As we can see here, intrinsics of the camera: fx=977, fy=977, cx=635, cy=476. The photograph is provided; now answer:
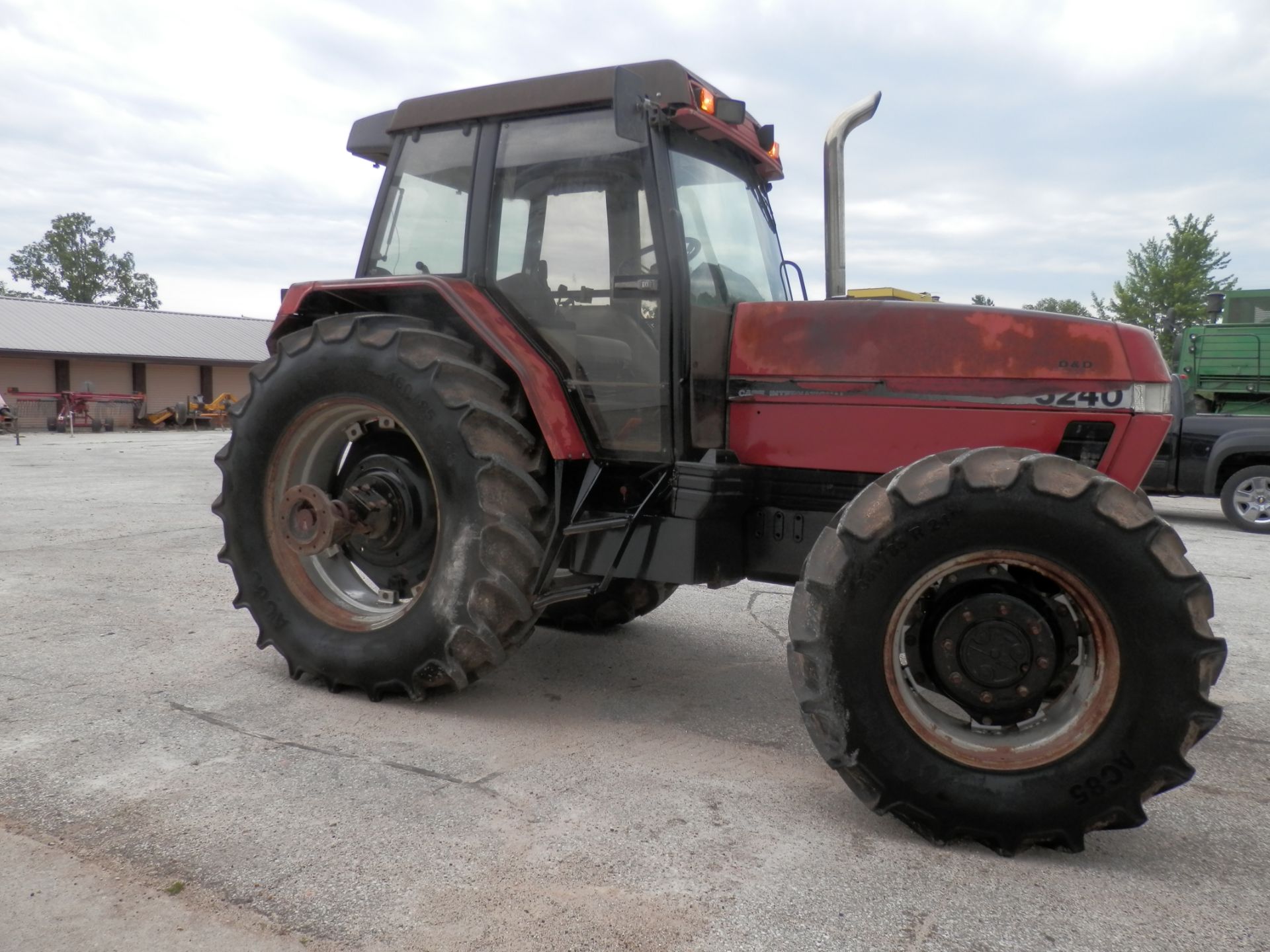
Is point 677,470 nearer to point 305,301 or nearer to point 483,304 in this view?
point 483,304

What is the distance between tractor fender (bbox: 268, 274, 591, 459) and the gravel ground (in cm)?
110

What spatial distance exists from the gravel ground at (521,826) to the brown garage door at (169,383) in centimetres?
3442

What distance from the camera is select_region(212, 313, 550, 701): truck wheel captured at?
353 centimetres

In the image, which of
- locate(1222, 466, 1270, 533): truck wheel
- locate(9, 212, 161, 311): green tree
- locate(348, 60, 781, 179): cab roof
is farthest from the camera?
locate(9, 212, 161, 311): green tree

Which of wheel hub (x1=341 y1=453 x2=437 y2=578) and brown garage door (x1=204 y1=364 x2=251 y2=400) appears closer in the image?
wheel hub (x1=341 y1=453 x2=437 y2=578)

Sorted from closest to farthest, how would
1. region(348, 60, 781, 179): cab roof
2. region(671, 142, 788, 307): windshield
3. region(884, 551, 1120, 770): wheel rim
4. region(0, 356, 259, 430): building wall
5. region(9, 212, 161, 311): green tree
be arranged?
region(884, 551, 1120, 770): wheel rim, region(348, 60, 781, 179): cab roof, region(671, 142, 788, 307): windshield, region(0, 356, 259, 430): building wall, region(9, 212, 161, 311): green tree

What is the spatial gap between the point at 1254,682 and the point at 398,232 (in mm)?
4341

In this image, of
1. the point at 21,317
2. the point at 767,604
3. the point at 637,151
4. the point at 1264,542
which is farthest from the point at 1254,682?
the point at 21,317

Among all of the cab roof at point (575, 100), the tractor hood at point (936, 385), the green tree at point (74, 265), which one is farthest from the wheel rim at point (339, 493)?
the green tree at point (74, 265)

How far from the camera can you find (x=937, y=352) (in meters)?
3.25

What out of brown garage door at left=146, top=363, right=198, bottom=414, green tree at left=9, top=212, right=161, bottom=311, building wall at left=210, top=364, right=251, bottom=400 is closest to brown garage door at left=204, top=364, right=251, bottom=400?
building wall at left=210, top=364, right=251, bottom=400

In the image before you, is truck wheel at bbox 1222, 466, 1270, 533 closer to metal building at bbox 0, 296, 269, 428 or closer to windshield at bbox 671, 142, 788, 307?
windshield at bbox 671, 142, 788, 307

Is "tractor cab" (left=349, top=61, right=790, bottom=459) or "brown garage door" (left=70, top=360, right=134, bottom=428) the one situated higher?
"tractor cab" (left=349, top=61, right=790, bottom=459)

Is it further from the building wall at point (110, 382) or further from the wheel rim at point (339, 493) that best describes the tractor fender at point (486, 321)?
the building wall at point (110, 382)
